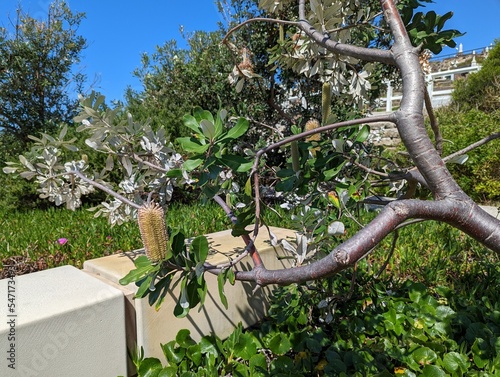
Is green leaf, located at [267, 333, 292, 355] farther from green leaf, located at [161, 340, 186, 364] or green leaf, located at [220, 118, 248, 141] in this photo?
green leaf, located at [220, 118, 248, 141]

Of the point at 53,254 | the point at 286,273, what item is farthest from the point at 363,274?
the point at 53,254

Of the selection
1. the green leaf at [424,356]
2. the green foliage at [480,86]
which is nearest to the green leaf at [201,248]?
the green leaf at [424,356]

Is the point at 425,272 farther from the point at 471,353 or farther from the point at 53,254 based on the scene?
the point at 53,254

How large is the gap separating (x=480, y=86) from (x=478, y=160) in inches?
294

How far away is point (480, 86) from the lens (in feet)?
39.0

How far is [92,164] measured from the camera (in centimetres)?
447

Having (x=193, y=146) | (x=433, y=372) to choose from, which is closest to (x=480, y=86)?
(x=433, y=372)

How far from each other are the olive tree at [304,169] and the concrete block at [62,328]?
39 cm

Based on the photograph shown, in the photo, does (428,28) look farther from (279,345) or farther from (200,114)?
(279,345)

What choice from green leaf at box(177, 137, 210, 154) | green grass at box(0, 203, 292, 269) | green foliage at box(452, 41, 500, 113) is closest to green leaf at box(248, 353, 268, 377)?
green grass at box(0, 203, 292, 269)

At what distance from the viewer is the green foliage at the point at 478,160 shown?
20.0ft

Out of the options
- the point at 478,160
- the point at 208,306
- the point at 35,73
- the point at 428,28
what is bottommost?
the point at 208,306

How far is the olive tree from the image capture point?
2.15 ft

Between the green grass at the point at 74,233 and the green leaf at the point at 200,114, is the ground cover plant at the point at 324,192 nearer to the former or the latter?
the green leaf at the point at 200,114
